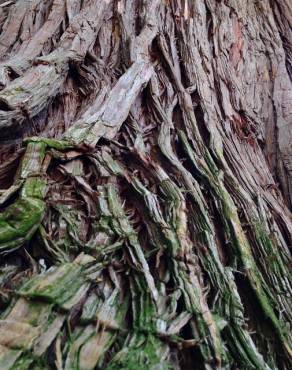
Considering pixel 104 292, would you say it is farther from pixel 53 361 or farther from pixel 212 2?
pixel 212 2

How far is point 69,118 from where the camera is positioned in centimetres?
240

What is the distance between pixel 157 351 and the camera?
1.30 metres

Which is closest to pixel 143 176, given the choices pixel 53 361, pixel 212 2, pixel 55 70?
pixel 55 70

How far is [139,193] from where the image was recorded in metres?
1.90

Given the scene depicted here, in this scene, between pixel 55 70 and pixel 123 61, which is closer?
pixel 55 70

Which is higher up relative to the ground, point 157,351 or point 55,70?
point 55,70

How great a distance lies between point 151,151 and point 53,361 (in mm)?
1237

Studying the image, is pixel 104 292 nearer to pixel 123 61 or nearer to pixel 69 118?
pixel 69 118

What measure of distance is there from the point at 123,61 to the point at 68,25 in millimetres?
484

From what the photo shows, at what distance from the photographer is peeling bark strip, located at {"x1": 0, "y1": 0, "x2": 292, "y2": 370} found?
1.35 meters

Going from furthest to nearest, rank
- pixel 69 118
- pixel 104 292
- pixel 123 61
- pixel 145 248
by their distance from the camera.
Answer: pixel 123 61 < pixel 69 118 < pixel 145 248 < pixel 104 292

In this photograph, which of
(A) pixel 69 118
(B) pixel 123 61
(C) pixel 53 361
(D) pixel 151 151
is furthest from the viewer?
(B) pixel 123 61

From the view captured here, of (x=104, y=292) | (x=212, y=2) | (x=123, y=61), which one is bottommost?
(x=104, y=292)

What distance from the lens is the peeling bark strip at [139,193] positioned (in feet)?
4.43
